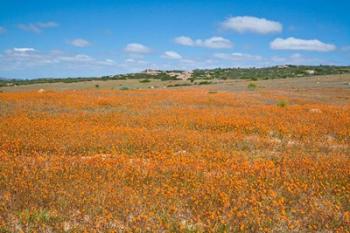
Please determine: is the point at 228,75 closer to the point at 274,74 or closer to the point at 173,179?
the point at 274,74

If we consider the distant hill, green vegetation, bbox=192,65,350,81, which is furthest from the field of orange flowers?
the distant hill

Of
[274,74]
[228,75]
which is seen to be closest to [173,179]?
[274,74]

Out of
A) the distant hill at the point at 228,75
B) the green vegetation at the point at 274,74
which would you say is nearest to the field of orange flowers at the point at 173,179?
the green vegetation at the point at 274,74

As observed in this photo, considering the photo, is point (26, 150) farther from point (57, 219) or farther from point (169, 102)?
point (169, 102)

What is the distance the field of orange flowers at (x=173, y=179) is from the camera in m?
6.30

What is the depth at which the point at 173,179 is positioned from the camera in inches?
322

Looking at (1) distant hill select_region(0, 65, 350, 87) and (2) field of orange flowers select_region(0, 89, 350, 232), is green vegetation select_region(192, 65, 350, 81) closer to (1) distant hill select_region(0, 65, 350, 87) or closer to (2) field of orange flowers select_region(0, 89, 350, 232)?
(1) distant hill select_region(0, 65, 350, 87)

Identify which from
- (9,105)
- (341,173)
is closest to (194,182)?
(341,173)

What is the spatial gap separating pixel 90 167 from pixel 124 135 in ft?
14.2

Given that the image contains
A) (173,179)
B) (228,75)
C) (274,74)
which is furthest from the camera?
(228,75)

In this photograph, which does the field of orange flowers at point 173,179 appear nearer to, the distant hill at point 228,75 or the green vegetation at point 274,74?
the green vegetation at point 274,74

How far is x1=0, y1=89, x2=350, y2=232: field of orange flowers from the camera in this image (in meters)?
6.30

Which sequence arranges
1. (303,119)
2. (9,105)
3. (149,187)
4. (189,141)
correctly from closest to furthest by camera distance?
(149,187) < (189,141) < (303,119) < (9,105)

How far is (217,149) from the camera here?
38.1ft
